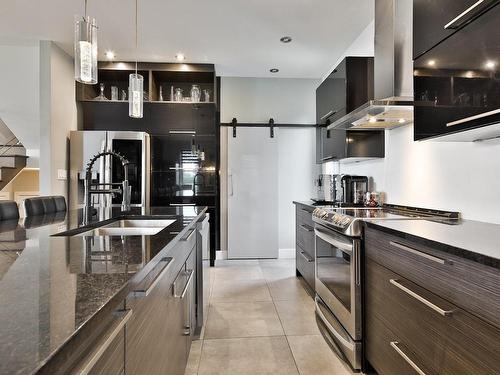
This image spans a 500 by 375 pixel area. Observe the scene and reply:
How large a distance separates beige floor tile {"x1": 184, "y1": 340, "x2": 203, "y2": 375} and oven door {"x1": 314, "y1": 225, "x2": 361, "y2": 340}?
0.96 meters

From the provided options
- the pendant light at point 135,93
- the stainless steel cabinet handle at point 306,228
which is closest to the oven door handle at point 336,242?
the stainless steel cabinet handle at point 306,228

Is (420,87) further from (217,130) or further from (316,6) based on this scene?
(217,130)

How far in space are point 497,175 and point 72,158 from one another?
420 centimetres

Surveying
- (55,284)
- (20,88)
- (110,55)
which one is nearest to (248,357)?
(55,284)

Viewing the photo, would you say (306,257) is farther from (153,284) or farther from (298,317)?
(153,284)

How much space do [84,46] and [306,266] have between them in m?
2.65

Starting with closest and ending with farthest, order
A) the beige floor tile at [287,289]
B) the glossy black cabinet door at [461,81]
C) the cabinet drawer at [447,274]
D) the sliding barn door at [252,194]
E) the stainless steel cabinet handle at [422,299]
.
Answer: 1. the cabinet drawer at [447,274]
2. the stainless steel cabinet handle at [422,299]
3. the glossy black cabinet door at [461,81]
4. the beige floor tile at [287,289]
5. the sliding barn door at [252,194]

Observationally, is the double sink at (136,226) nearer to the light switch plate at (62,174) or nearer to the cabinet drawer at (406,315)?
the cabinet drawer at (406,315)

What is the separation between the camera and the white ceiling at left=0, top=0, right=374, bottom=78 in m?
2.81

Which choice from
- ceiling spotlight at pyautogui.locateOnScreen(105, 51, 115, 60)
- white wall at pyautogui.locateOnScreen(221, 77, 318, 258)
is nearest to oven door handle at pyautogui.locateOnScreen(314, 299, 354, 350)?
white wall at pyautogui.locateOnScreen(221, 77, 318, 258)

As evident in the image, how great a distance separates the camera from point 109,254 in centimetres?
88

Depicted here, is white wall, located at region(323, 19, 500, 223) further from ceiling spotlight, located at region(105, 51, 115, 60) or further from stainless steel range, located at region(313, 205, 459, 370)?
ceiling spotlight, located at region(105, 51, 115, 60)

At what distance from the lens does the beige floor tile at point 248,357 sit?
1877 mm

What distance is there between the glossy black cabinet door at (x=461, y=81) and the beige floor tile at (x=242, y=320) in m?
1.73
